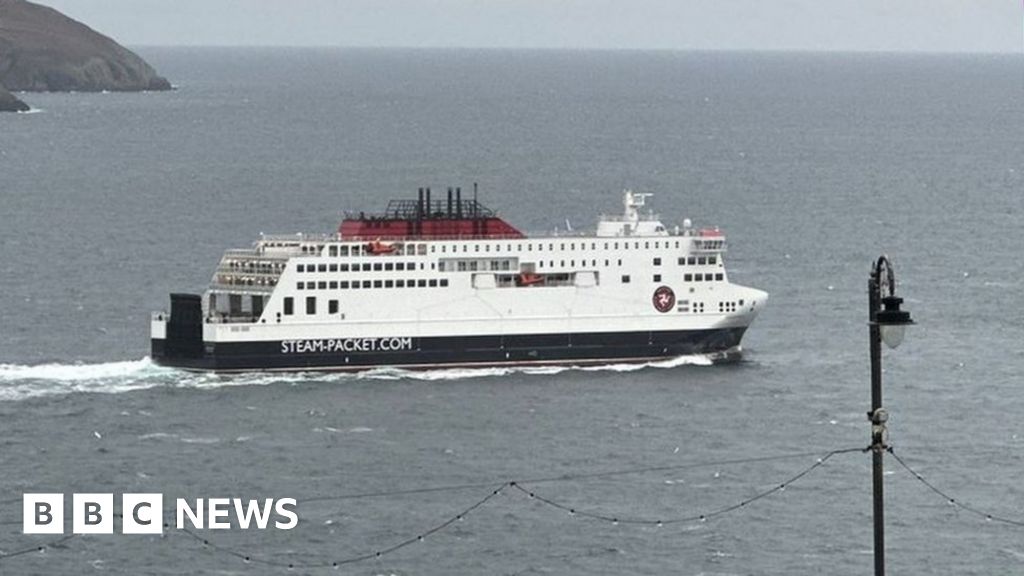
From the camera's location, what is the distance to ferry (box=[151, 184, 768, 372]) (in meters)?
97.6

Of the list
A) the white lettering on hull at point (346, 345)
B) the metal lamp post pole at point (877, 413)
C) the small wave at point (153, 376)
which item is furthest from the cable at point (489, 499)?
the metal lamp post pole at point (877, 413)

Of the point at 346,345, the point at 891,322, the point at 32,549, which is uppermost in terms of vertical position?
the point at 891,322

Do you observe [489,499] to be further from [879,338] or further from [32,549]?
[879,338]

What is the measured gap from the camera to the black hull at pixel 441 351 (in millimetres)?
96938

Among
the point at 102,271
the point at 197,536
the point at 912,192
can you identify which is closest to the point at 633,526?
the point at 197,536

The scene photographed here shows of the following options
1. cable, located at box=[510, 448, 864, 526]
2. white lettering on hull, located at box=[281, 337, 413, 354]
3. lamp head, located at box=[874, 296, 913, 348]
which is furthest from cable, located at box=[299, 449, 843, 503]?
lamp head, located at box=[874, 296, 913, 348]

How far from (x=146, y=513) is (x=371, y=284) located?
2722 cm

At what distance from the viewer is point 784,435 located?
86188mm

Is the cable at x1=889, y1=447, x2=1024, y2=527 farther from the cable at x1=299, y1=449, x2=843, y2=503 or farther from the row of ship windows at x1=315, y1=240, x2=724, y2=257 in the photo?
the row of ship windows at x1=315, y1=240, x2=724, y2=257

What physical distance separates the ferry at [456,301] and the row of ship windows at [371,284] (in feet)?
0.12

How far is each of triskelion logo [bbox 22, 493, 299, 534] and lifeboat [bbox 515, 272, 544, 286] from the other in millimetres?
26117

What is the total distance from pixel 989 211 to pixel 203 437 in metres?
86.4

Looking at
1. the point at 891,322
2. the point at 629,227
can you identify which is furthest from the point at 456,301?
the point at 891,322

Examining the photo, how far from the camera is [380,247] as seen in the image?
99.9m
